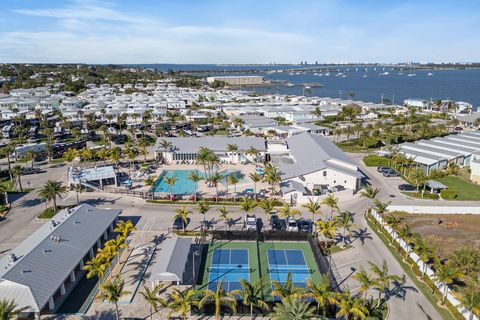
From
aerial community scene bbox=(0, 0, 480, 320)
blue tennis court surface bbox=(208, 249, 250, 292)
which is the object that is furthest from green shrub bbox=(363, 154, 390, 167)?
blue tennis court surface bbox=(208, 249, 250, 292)

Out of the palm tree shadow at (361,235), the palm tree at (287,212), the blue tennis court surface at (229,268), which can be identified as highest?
the palm tree at (287,212)

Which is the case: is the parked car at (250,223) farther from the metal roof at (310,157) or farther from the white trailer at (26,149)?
the white trailer at (26,149)

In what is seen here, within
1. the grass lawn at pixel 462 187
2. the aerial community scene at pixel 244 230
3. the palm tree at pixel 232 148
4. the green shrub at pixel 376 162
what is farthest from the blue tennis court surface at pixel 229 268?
the green shrub at pixel 376 162

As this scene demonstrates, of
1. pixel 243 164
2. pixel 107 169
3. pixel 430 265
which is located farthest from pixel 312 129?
pixel 430 265

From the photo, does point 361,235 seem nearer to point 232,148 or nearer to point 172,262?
point 172,262

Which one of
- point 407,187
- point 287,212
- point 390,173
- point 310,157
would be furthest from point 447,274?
point 390,173
